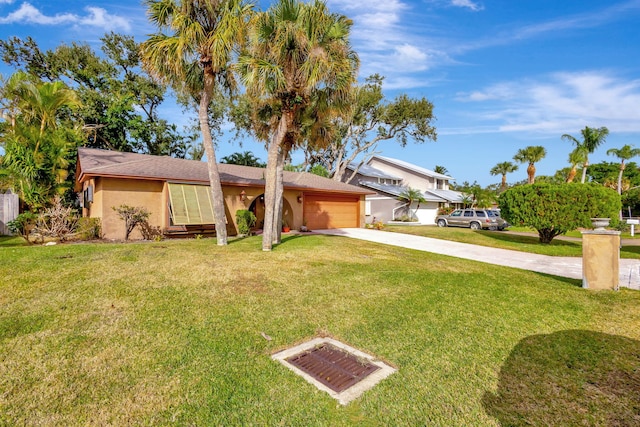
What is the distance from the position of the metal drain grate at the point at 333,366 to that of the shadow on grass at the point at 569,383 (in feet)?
3.90

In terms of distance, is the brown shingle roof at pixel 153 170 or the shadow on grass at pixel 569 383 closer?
the shadow on grass at pixel 569 383

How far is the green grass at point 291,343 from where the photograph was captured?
263cm

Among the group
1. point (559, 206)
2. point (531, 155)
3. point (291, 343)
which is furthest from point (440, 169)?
point (291, 343)

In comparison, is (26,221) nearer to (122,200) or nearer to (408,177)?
(122,200)

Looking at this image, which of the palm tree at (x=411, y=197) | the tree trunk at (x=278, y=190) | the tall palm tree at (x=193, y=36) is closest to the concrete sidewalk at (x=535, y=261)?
the tree trunk at (x=278, y=190)

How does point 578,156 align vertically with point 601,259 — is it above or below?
above

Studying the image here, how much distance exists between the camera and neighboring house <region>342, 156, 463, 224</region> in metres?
28.8

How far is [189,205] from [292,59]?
23.5ft

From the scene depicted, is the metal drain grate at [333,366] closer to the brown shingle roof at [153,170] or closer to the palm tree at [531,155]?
the brown shingle roof at [153,170]

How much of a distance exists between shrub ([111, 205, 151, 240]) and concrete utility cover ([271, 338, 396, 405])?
10786 millimetres

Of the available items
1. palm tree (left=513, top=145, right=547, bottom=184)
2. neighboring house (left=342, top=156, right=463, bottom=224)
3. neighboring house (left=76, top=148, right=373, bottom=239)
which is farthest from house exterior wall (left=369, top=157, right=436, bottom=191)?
neighboring house (left=76, top=148, right=373, bottom=239)

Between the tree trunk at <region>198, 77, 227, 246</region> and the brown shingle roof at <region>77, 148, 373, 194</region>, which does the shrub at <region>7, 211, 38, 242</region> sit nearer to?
the brown shingle roof at <region>77, 148, 373, 194</region>

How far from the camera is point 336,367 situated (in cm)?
337

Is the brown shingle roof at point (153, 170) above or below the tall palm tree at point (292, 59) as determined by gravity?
below
